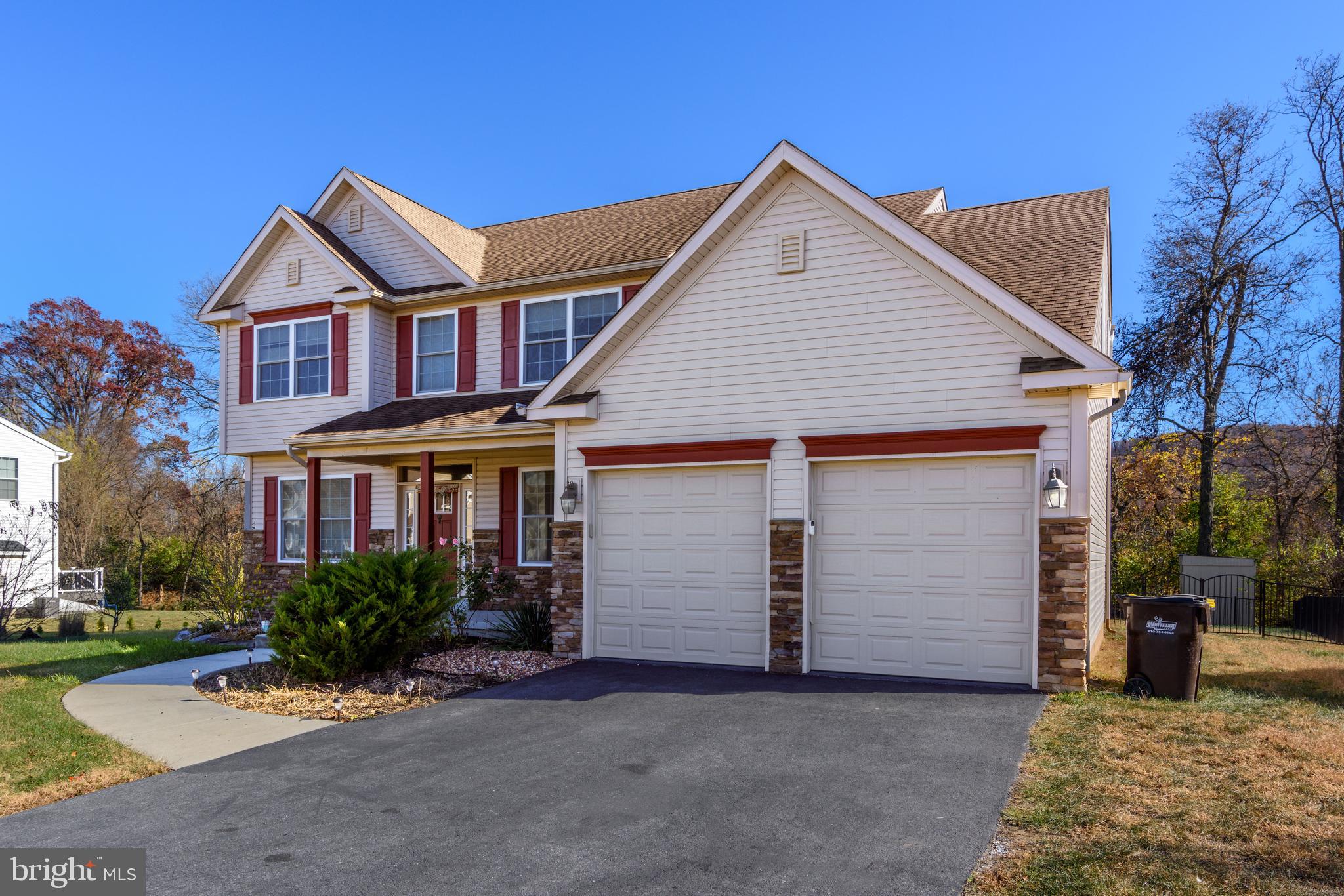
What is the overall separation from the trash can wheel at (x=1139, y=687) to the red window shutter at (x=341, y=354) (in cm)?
1334

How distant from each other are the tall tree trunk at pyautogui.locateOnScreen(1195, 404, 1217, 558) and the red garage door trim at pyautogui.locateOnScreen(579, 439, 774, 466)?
1672 centimetres

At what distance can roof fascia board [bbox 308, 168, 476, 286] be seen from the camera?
626 inches

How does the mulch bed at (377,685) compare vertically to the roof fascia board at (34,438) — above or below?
below

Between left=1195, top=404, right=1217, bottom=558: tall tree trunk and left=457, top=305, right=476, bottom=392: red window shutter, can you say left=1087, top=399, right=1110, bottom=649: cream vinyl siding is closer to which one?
left=1195, top=404, right=1217, bottom=558: tall tree trunk

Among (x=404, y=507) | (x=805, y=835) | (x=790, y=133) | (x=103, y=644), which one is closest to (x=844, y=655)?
(x=805, y=835)

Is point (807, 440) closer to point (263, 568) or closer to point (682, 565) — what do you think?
point (682, 565)

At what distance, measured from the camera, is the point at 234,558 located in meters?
17.3

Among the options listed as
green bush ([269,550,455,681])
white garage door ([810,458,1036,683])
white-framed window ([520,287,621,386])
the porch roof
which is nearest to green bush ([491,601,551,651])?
green bush ([269,550,455,681])

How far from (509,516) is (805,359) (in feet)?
22.7

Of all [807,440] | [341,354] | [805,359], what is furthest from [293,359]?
[807,440]

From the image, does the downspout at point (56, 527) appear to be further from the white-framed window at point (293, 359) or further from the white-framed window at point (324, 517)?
the white-framed window at point (293, 359)

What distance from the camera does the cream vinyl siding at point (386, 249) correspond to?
1652 cm

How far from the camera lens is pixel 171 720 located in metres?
8.52

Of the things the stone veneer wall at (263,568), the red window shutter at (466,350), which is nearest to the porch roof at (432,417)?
the red window shutter at (466,350)
